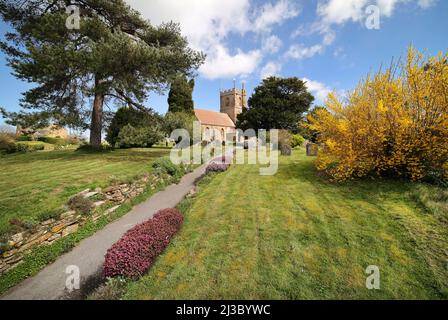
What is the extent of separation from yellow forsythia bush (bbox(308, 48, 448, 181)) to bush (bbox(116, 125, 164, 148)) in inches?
499

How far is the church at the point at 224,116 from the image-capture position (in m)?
52.2

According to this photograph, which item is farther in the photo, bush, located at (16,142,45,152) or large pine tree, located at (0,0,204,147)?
bush, located at (16,142,45,152)

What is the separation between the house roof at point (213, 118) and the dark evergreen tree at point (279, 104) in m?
15.2

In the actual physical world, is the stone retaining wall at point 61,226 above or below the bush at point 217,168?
below

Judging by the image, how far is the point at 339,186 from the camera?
26.6 ft

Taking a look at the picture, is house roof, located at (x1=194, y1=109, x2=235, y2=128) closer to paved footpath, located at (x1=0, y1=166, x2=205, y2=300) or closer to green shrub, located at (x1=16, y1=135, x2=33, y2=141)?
→ green shrub, located at (x1=16, y1=135, x2=33, y2=141)

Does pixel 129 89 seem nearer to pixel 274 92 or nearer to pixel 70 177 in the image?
pixel 70 177

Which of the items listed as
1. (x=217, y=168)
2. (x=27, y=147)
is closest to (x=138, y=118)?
(x=217, y=168)

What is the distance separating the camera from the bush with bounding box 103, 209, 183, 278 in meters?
5.06

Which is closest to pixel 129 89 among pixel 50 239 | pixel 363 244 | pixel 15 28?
pixel 15 28

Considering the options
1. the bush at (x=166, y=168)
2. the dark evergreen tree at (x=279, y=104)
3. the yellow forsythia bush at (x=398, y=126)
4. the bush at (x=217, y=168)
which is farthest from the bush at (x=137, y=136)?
the dark evergreen tree at (x=279, y=104)

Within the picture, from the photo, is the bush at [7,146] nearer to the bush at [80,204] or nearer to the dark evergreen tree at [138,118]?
the dark evergreen tree at [138,118]

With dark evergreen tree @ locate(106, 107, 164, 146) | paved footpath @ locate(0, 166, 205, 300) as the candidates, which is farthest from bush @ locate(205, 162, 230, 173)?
dark evergreen tree @ locate(106, 107, 164, 146)

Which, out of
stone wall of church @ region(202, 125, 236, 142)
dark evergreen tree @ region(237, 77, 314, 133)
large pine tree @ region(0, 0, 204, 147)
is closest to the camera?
large pine tree @ region(0, 0, 204, 147)
